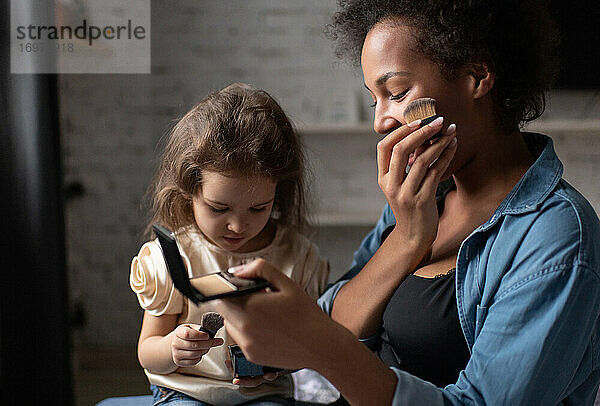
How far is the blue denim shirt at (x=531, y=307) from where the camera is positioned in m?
0.94

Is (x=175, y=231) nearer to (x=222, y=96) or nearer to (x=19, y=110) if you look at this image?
(x=222, y=96)

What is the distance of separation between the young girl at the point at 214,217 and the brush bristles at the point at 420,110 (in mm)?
303

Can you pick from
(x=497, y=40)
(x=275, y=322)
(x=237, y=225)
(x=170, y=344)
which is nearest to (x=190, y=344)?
(x=170, y=344)

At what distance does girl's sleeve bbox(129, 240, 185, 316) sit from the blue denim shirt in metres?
0.51

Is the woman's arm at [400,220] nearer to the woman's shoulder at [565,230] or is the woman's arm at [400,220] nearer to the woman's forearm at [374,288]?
the woman's forearm at [374,288]

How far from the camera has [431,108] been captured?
3.58ft

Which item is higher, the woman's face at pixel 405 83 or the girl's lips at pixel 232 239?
the woman's face at pixel 405 83

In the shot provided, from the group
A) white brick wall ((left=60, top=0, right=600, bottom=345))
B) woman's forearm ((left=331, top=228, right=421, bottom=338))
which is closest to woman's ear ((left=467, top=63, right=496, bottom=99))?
woman's forearm ((left=331, top=228, right=421, bottom=338))

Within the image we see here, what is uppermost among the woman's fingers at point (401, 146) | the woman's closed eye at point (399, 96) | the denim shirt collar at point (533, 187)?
the woman's closed eye at point (399, 96)

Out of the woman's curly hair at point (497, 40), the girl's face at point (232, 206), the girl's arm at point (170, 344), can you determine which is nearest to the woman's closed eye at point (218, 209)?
the girl's face at point (232, 206)

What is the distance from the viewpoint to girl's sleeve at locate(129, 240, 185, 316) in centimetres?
126

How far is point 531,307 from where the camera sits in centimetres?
95

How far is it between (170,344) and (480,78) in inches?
28.1

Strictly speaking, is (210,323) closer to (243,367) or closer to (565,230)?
(243,367)
